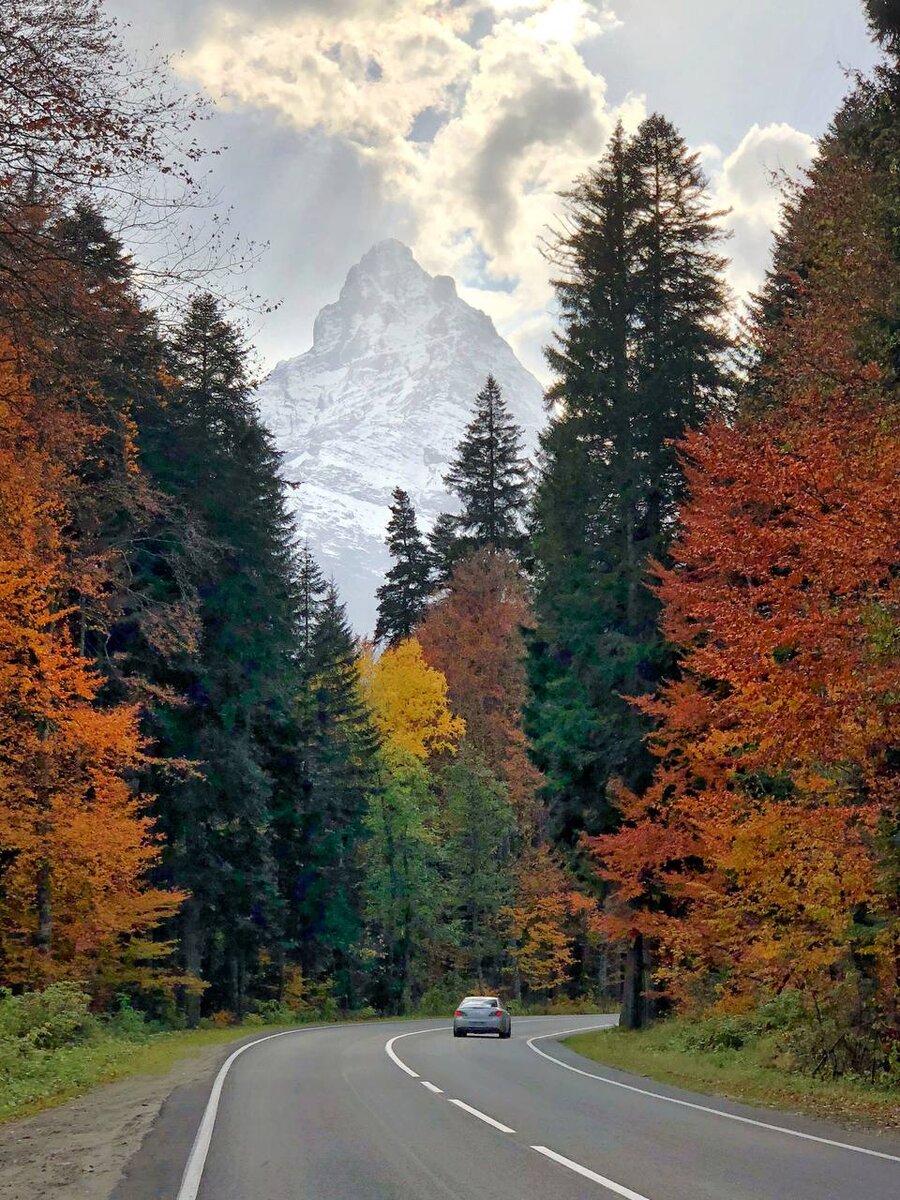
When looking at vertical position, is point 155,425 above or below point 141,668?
above

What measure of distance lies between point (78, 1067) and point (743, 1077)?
1108cm

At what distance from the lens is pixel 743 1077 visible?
18.3 meters

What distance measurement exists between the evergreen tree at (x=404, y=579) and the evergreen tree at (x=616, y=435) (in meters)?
38.8

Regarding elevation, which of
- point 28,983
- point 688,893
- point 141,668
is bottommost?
point 28,983

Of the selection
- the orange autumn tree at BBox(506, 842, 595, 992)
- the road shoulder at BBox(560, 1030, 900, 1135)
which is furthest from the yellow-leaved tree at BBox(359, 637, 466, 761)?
the road shoulder at BBox(560, 1030, 900, 1135)

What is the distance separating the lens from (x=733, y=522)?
19938 millimetres

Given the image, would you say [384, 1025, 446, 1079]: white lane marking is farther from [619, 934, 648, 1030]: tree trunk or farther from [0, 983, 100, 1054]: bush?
[0, 983, 100, 1054]: bush

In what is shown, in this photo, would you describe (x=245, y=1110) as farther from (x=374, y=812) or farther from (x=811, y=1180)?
(x=374, y=812)

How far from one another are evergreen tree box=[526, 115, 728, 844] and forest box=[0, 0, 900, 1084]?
0.09m

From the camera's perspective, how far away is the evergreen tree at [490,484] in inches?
2584

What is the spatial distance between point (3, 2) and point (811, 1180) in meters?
11.7

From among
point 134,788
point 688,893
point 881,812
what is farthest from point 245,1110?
point 134,788

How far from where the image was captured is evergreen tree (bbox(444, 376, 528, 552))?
65625 millimetres

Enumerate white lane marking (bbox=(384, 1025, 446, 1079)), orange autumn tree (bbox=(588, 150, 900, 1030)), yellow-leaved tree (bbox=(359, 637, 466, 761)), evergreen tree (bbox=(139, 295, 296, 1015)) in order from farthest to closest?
yellow-leaved tree (bbox=(359, 637, 466, 761))
evergreen tree (bbox=(139, 295, 296, 1015))
white lane marking (bbox=(384, 1025, 446, 1079))
orange autumn tree (bbox=(588, 150, 900, 1030))
